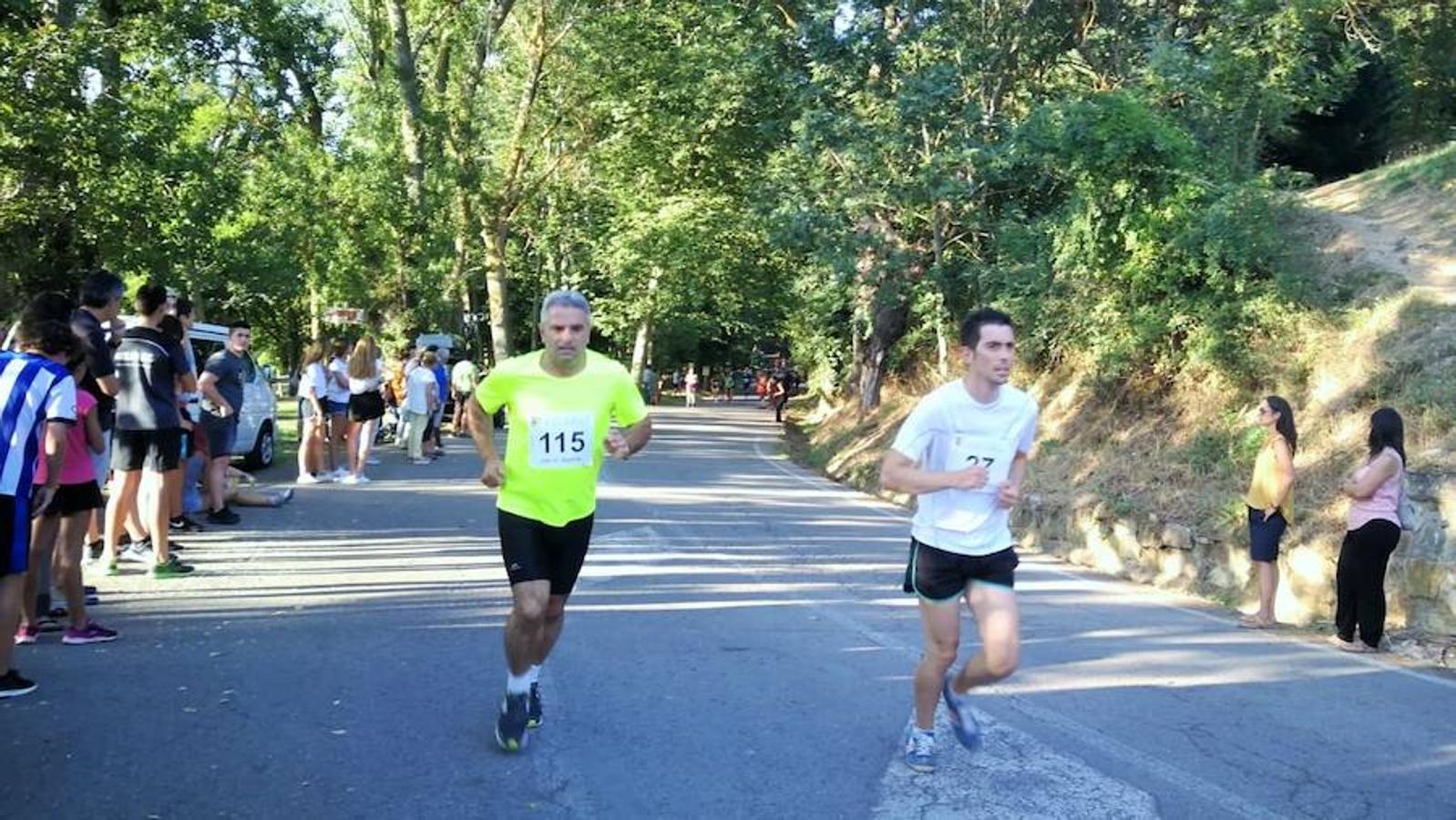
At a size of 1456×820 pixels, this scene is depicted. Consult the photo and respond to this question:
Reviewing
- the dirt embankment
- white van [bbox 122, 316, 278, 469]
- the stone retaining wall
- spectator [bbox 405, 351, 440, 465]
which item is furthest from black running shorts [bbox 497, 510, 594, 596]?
spectator [bbox 405, 351, 440, 465]

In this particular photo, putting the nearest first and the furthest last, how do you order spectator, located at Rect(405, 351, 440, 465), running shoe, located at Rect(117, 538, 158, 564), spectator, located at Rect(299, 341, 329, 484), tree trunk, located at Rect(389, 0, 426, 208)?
running shoe, located at Rect(117, 538, 158, 564) < spectator, located at Rect(299, 341, 329, 484) < spectator, located at Rect(405, 351, 440, 465) < tree trunk, located at Rect(389, 0, 426, 208)

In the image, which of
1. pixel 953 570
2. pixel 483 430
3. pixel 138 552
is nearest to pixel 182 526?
pixel 138 552

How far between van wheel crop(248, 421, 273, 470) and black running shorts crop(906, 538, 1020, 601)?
13.0m

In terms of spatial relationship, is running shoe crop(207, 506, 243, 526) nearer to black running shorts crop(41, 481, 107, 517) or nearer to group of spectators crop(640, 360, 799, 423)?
black running shorts crop(41, 481, 107, 517)

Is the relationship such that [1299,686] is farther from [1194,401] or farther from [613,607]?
[1194,401]

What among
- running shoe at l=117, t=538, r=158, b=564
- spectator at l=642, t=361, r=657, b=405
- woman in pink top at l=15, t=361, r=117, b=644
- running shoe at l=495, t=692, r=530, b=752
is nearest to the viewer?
running shoe at l=495, t=692, r=530, b=752

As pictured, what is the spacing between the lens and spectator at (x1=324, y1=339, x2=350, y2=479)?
14641mm

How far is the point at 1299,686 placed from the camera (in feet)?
21.7

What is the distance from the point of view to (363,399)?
1501 centimetres

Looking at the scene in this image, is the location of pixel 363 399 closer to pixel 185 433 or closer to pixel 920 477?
pixel 185 433

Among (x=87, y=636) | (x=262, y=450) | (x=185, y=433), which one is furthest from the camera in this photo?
(x=262, y=450)

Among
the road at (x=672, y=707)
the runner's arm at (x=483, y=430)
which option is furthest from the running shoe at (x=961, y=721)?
the runner's arm at (x=483, y=430)

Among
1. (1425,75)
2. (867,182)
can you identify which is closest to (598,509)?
(867,182)

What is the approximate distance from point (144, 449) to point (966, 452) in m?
6.19
